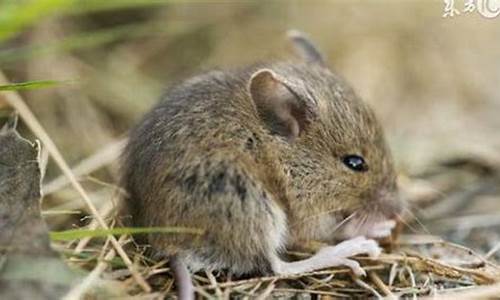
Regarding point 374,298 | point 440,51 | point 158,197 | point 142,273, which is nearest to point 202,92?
point 158,197

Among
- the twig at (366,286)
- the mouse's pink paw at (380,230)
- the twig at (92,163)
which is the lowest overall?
the twig at (366,286)

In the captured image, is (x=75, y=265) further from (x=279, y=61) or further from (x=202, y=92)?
(x=279, y=61)

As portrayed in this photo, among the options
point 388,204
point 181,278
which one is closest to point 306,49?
point 388,204

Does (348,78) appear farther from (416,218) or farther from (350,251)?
(350,251)

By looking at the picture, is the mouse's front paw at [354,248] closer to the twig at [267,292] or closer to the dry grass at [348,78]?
the dry grass at [348,78]

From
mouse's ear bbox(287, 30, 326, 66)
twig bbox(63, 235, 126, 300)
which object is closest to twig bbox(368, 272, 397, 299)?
twig bbox(63, 235, 126, 300)

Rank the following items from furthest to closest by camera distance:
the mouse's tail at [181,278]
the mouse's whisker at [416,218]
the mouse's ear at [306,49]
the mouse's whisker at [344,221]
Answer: the mouse's ear at [306,49], the mouse's whisker at [416,218], the mouse's whisker at [344,221], the mouse's tail at [181,278]

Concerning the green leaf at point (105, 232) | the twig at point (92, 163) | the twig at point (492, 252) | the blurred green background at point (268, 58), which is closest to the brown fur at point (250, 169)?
the green leaf at point (105, 232)
